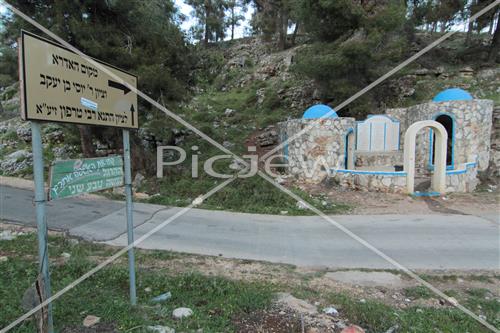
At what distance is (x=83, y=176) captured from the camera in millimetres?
3006

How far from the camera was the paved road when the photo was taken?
560 centimetres

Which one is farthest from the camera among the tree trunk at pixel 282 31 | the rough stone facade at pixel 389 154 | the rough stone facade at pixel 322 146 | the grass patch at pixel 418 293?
the tree trunk at pixel 282 31

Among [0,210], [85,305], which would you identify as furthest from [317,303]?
[0,210]

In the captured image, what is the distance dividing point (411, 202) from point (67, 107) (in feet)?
34.5

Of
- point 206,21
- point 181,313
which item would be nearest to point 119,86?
point 181,313

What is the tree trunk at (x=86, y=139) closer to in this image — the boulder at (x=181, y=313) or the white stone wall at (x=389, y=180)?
the white stone wall at (x=389, y=180)

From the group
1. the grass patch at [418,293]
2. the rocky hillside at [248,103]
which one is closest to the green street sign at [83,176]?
the grass patch at [418,293]

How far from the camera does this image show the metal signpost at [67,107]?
2414 millimetres

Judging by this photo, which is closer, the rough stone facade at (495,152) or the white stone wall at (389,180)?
the white stone wall at (389,180)

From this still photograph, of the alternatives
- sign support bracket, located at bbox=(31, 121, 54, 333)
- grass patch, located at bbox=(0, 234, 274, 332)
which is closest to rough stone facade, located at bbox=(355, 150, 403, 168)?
grass patch, located at bbox=(0, 234, 274, 332)

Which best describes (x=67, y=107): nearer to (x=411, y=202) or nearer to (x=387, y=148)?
(x=411, y=202)

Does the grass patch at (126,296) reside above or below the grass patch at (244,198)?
below

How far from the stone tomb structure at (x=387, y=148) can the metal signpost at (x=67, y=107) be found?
9542 mm

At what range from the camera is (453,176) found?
11.0 meters
